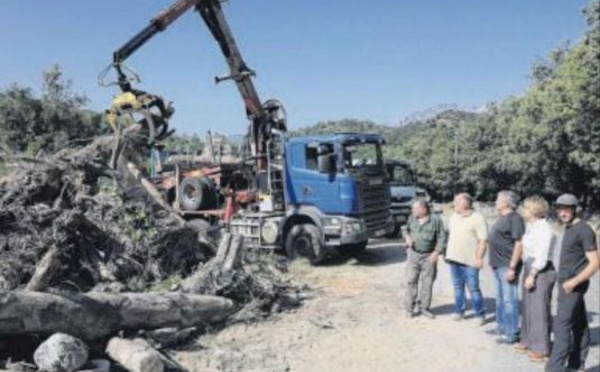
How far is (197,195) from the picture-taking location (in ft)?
51.0

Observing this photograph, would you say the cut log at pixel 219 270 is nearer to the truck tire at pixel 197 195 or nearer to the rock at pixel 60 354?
the rock at pixel 60 354

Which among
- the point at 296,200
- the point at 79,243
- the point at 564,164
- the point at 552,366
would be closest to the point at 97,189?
the point at 79,243

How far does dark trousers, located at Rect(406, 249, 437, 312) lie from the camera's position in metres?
8.99

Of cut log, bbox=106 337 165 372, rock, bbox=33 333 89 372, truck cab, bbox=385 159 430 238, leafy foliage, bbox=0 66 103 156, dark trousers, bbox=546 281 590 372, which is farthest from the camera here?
leafy foliage, bbox=0 66 103 156

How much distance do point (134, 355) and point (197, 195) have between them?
9126 mm

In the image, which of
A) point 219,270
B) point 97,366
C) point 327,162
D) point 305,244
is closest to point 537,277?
point 219,270

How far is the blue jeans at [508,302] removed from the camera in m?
7.57

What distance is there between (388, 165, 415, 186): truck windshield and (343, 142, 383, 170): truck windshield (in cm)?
571

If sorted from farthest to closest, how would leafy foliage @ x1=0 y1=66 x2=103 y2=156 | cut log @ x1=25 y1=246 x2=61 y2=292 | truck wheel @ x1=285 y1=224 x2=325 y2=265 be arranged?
leafy foliage @ x1=0 y1=66 x2=103 y2=156
truck wheel @ x1=285 y1=224 x2=325 y2=265
cut log @ x1=25 y1=246 x2=61 y2=292

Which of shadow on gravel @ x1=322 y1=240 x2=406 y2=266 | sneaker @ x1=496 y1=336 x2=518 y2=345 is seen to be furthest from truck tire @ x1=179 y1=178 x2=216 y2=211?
sneaker @ x1=496 y1=336 x2=518 y2=345

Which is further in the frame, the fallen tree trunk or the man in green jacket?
the man in green jacket

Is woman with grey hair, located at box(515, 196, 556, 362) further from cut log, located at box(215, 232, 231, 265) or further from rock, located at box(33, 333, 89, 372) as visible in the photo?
rock, located at box(33, 333, 89, 372)

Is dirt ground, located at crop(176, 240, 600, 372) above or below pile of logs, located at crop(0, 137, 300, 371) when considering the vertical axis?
below

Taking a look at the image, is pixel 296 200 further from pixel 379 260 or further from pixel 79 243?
pixel 79 243
